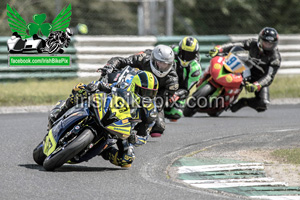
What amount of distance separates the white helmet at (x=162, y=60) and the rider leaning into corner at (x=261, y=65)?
132 inches

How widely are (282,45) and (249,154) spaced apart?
8957 mm

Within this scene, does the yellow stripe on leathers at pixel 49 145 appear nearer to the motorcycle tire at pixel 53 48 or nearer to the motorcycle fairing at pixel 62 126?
the motorcycle fairing at pixel 62 126

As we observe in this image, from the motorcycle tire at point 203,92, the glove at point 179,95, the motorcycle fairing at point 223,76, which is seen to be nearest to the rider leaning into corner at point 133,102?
the glove at point 179,95

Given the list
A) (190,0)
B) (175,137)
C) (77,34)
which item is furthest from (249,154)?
(190,0)

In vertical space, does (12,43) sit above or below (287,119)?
above

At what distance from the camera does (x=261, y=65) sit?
41.2 feet

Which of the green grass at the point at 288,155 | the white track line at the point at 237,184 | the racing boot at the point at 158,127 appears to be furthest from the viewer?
the racing boot at the point at 158,127

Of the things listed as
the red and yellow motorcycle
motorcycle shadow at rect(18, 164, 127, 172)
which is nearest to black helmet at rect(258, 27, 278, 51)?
the red and yellow motorcycle

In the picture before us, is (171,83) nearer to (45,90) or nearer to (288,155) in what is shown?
(288,155)

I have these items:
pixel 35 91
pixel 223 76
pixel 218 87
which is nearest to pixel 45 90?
pixel 35 91

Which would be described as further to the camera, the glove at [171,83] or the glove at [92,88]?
the glove at [171,83]

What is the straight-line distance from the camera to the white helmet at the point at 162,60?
871cm

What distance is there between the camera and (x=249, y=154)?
8320mm

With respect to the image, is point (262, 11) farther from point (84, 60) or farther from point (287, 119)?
point (287, 119)
